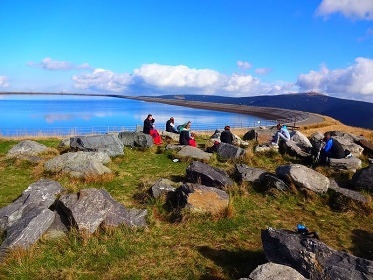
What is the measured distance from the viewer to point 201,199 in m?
9.69

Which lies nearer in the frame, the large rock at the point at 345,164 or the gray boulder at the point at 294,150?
the large rock at the point at 345,164

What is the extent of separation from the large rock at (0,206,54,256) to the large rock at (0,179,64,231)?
1.15 ft

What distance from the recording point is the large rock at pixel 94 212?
8.17 meters

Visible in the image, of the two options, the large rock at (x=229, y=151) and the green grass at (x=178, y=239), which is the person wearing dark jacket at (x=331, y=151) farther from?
the green grass at (x=178, y=239)

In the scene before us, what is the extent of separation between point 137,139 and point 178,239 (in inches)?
441

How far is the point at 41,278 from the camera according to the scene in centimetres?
652

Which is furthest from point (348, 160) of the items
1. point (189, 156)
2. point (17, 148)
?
point (17, 148)

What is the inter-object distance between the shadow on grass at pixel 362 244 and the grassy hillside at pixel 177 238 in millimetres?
25

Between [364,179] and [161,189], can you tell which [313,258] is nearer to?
[161,189]

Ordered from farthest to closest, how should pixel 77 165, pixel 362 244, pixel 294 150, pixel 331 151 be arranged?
pixel 294 150 < pixel 331 151 < pixel 77 165 < pixel 362 244

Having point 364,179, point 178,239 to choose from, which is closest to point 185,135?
point 364,179

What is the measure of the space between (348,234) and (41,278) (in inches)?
300

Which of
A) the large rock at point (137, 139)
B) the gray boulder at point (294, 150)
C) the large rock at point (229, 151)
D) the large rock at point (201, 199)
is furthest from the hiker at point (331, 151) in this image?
the large rock at point (137, 139)

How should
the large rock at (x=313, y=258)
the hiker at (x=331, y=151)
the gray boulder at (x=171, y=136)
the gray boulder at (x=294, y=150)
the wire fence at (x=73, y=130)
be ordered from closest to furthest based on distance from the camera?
the large rock at (x=313, y=258) → the hiker at (x=331, y=151) → the gray boulder at (x=294, y=150) → the gray boulder at (x=171, y=136) → the wire fence at (x=73, y=130)
